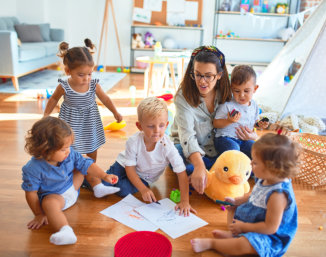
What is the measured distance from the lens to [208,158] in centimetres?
179

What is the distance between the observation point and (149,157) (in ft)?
4.88

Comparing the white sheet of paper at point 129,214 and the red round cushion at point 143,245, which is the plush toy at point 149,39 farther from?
the red round cushion at point 143,245

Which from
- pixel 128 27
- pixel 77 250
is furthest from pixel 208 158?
pixel 128 27

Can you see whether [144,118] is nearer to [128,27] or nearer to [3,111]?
[3,111]

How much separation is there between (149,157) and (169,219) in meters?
0.28

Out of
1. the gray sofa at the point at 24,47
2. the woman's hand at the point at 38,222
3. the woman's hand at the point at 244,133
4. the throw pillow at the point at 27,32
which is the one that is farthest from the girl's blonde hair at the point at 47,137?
the throw pillow at the point at 27,32

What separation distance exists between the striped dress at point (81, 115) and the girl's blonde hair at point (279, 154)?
3.11 feet

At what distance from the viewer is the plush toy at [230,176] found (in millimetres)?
1449

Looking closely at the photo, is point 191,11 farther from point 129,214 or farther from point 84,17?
point 129,214

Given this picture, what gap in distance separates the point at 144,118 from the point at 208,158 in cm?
55

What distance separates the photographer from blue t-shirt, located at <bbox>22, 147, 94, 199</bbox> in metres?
1.22

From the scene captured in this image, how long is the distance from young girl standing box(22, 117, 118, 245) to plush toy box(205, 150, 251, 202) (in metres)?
0.45

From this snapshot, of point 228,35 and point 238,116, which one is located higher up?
point 228,35

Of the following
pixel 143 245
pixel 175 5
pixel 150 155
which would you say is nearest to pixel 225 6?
pixel 175 5
